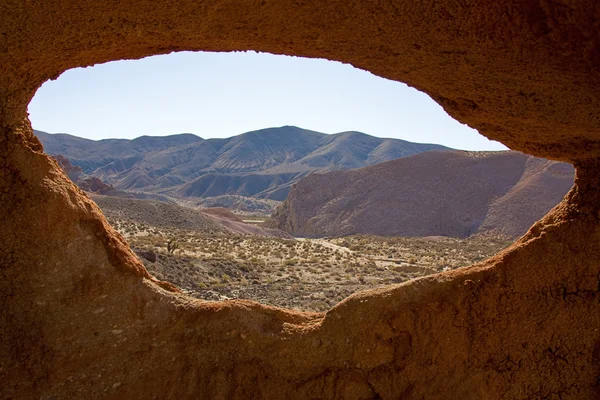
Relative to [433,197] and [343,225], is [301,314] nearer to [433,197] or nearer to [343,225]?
[343,225]

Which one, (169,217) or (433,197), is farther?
(433,197)

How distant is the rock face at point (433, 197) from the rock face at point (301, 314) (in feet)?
137

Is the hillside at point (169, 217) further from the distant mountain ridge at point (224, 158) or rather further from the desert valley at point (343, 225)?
the distant mountain ridge at point (224, 158)

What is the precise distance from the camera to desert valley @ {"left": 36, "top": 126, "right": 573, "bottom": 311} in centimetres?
1922

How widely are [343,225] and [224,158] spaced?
107346 mm

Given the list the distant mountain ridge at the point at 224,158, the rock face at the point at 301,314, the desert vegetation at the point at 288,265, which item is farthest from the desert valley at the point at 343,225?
the rock face at the point at 301,314

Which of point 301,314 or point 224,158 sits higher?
point 224,158

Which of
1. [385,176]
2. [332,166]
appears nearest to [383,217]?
[385,176]

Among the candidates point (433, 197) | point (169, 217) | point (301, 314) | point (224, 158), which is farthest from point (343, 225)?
point (224, 158)

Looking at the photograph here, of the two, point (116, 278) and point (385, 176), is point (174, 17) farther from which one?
point (385, 176)

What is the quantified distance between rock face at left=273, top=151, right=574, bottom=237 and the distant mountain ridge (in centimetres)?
5547

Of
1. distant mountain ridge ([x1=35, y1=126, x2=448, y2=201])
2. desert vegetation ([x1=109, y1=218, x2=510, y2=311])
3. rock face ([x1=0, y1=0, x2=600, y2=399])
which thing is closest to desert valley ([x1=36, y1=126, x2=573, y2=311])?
desert vegetation ([x1=109, y1=218, x2=510, y2=311])

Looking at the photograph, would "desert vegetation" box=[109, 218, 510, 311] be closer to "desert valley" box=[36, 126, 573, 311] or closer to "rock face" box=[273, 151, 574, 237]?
"desert valley" box=[36, 126, 573, 311]

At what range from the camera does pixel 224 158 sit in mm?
152500
